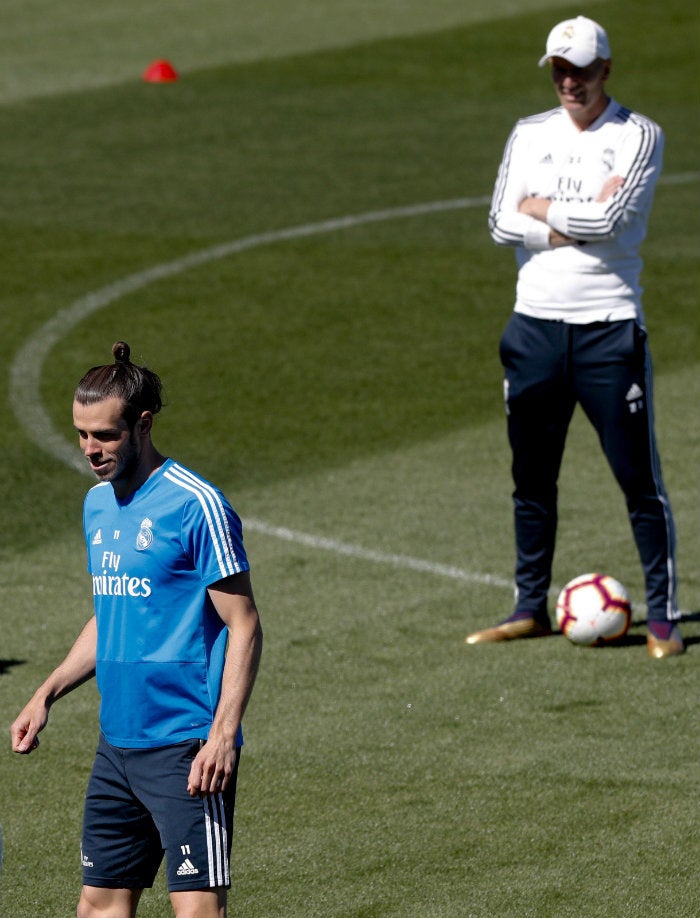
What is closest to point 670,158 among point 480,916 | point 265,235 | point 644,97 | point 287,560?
point 644,97

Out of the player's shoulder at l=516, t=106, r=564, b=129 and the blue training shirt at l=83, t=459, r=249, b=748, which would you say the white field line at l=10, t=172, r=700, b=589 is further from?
the blue training shirt at l=83, t=459, r=249, b=748

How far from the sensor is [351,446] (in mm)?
12367

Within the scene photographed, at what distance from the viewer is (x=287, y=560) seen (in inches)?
402

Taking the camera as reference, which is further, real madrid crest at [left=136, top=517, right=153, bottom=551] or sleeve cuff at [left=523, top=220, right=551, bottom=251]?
sleeve cuff at [left=523, top=220, right=551, bottom=251]

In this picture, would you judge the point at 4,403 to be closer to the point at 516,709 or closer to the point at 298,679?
the point at 298,679

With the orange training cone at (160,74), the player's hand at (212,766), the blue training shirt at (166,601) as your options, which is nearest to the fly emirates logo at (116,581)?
the blue training shirt at (166,601)

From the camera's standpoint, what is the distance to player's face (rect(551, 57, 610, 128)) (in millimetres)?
8359

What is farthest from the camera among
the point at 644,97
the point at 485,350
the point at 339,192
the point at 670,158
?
the point at 644,97

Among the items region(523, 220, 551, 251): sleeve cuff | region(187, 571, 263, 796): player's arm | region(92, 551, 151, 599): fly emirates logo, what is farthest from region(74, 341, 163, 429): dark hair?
region(523, 220, 551, 251): sleeve cuff

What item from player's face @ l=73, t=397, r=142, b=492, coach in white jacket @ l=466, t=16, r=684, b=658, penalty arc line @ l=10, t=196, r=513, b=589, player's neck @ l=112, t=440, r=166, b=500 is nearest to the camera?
player's face @ l=73, t=397, r=142, b=492

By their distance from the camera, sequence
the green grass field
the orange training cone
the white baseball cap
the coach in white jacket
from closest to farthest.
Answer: the green grass field, the white baseball cap, the coach in white jacket, the orange training cone

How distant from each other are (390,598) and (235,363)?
493 centimetres

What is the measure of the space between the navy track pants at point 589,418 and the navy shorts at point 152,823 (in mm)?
3816

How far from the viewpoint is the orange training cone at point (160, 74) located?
2386cm
